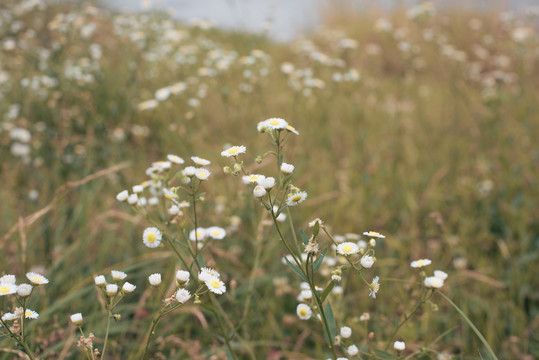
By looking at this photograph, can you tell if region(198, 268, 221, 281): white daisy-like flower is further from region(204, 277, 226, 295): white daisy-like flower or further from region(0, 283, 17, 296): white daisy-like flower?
region(0, 283, 17, 296): white daisy-like flower

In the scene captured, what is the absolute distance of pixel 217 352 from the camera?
163cm

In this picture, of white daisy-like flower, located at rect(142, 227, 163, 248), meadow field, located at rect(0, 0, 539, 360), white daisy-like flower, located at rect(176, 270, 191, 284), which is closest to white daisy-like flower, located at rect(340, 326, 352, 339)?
meadow field, located at rect(0, 0, 539, 360)

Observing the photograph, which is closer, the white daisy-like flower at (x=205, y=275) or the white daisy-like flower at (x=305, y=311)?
the white daisy-like flower at (x=205, y=275)

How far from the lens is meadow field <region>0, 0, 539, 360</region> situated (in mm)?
1375

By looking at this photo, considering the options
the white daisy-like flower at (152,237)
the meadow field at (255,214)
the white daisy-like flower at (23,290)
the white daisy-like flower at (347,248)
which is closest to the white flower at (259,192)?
the meadow field at (255,214)

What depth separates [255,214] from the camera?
2445 millimetres

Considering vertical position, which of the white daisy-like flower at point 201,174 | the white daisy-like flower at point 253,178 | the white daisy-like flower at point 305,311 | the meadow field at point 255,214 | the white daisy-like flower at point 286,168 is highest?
the white daisy-like flower at point 286,168

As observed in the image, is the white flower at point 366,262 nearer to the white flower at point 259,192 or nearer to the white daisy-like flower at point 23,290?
the white flower at point 259,192

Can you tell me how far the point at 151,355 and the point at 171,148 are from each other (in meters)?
2.06

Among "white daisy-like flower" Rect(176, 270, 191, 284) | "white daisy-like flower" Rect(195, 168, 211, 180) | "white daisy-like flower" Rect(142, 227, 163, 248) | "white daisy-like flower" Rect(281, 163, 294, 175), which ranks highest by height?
"white daisy-like flower" Rect(281, 163, 294, 175)

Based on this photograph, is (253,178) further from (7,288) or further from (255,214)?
(255,214)

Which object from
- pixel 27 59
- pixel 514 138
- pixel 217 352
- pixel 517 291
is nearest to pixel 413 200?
pixel 517 291

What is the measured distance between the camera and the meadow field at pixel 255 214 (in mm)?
1375

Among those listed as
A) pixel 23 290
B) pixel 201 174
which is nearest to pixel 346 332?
pixel 201 174
